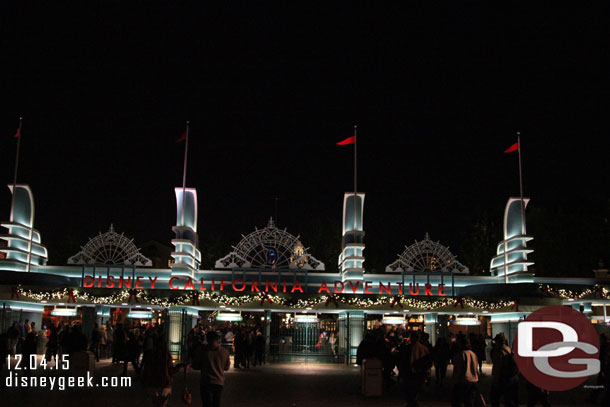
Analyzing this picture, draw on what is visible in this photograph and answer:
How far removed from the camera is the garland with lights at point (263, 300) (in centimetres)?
3294

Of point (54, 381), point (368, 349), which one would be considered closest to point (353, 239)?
point (368, 349)

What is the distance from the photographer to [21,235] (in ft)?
121

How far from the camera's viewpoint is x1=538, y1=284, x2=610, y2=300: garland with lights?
33644 millimetres

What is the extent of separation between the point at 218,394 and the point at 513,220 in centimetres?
2893

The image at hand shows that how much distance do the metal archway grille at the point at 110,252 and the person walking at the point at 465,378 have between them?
89.7ft

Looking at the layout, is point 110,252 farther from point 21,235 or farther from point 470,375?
point 470,375

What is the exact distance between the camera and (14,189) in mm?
37219

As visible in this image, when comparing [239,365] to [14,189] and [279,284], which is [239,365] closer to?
[279,284]

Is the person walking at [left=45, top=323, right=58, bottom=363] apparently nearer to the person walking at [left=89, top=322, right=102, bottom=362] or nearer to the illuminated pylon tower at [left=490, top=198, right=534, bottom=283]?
the person walking at [left=89, top=322, right=102, bottom=362]

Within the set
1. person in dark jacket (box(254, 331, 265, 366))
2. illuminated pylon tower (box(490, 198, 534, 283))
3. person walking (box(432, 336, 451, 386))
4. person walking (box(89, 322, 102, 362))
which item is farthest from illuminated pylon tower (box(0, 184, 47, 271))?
illuminated pylon tower (box(490, 198, 534, 283))

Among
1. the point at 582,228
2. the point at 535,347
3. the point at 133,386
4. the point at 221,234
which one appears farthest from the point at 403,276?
the point at 221,234

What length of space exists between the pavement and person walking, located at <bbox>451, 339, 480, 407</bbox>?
12.5 ft

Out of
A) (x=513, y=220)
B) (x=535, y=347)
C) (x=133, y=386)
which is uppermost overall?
(x=513, y=220)

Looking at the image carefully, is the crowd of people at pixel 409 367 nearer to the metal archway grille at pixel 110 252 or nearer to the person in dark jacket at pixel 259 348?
the person in dark jacket at pixel 259 348
